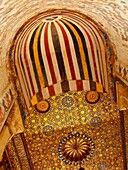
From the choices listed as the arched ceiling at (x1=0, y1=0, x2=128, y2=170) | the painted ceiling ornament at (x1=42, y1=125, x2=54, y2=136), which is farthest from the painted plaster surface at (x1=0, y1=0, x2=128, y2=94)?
the painted ceiling ornament at (x1=42, y1=125, x2=54, y2=136)

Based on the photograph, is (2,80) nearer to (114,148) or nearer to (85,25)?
(85,25)

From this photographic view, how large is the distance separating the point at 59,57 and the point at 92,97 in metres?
1.53

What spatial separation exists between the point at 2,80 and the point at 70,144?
353cm

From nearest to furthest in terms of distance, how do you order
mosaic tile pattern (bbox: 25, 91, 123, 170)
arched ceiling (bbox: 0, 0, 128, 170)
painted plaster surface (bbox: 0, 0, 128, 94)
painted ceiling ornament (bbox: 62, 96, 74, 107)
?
painted plaster surface (bbox: 0, 0, 128, 94) → arched ceiling (bbox: 0, 0, 128, 170) → painted ceiling ornament (bbox: 62, 96, 74, 107) → mosaic tile pattern (bbox: 25, 91, 123, 170)

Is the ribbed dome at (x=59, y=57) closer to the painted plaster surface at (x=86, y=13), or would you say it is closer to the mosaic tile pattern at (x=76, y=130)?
the painted plaster surface at (x=86, y=13)

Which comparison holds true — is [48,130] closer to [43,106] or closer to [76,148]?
[43,106]

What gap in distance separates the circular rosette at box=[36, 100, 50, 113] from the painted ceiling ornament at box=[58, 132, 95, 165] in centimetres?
89

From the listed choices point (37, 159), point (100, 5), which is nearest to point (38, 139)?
point (37, 159)

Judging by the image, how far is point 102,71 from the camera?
19.5 feet

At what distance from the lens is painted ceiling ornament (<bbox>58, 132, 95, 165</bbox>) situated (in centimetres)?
774

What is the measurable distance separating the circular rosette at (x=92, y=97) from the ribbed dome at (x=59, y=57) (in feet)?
2.55

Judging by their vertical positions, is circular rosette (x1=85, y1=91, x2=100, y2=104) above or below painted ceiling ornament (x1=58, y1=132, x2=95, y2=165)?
above

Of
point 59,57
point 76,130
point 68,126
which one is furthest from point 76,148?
point 59,57

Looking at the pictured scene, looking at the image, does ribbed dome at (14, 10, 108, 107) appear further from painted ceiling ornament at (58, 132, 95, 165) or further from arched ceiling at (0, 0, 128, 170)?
painted ceiling ornament at (58, 132, 95, 165)
